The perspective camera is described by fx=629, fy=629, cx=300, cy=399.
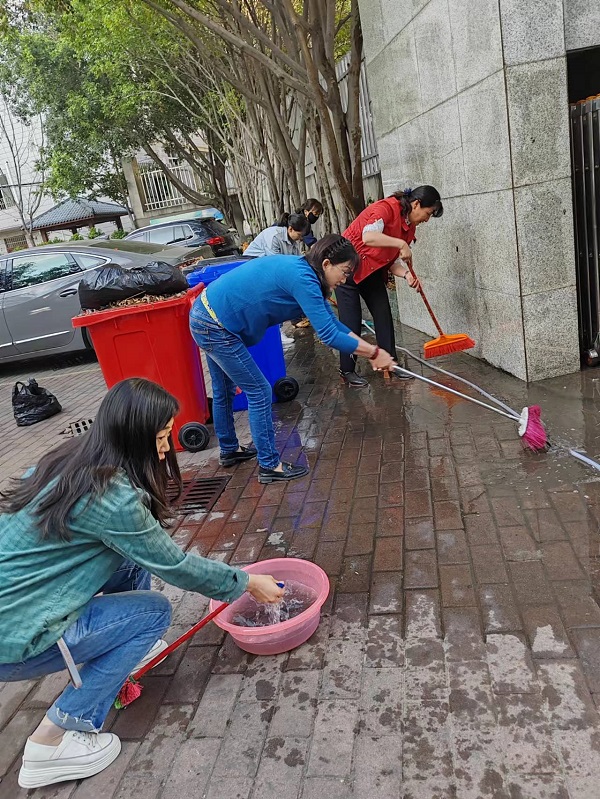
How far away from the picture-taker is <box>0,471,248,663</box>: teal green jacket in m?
1.93

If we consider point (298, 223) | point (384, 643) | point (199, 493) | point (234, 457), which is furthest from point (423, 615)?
point (298, 223)

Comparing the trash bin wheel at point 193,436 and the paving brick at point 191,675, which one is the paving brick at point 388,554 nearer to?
the paving brick at point 191,675

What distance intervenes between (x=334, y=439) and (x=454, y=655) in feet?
7.74

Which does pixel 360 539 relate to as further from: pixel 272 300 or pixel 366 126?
pixel 366 126

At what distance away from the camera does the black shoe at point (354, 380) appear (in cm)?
564

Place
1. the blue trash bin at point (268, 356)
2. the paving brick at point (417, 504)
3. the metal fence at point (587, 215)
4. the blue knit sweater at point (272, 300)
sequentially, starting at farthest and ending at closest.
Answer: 1. the blue trash bin at point (268, 356)
2. the metal fence at point (587, 215)
3. the blue knit sweater at point (272, 300)
4. the paving brick at point (417, 504)

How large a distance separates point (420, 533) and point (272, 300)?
1.60 meters

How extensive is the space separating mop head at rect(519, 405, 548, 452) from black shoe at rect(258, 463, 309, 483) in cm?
137

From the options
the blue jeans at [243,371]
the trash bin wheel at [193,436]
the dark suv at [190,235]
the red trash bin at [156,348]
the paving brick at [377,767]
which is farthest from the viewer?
the dark suv at [190,235]

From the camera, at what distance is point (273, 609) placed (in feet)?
8.82

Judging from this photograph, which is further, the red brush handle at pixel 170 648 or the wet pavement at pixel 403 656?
the red brush handle at pixel 170 648

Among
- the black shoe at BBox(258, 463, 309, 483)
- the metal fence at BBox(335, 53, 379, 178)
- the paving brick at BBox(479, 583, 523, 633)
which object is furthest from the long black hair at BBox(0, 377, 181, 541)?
the metal fence at BBox(335, 53, 379, 178)

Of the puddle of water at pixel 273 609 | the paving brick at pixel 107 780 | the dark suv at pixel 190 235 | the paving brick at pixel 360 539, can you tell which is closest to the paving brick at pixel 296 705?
the puddle of water at pixel 273 609

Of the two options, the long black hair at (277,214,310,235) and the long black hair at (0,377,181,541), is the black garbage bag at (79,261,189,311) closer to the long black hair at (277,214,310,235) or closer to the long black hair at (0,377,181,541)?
the long black hair at (277,214,310,235)
